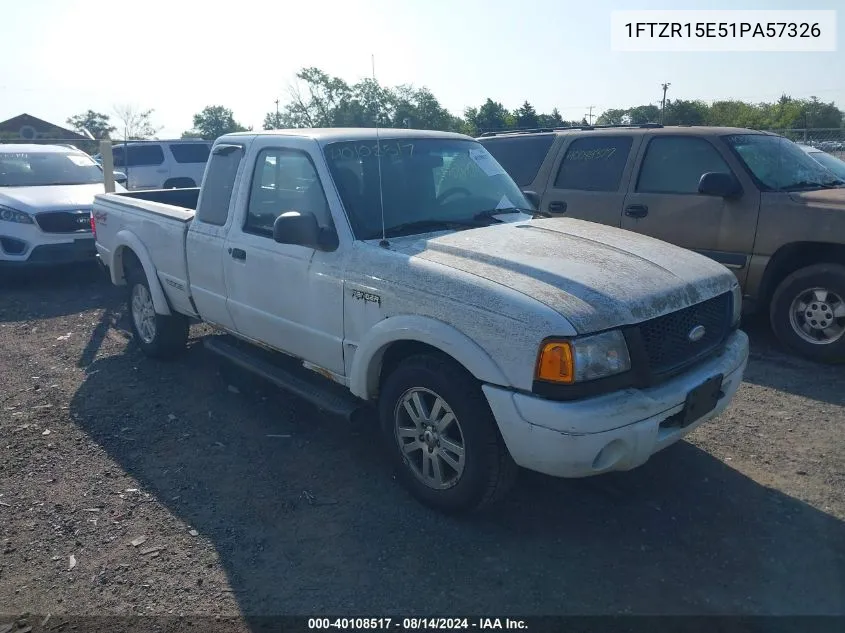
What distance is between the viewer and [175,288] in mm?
5660

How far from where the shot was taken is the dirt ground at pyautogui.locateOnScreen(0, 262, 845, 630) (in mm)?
3135

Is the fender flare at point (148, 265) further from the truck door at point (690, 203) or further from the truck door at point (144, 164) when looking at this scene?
the truck door at point (144, 164)

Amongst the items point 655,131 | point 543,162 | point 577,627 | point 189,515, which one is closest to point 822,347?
point 655,131

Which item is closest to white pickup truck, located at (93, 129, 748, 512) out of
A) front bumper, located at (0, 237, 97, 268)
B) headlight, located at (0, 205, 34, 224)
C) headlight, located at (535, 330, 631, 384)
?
headlight, located at (535, 330, 631, 384)

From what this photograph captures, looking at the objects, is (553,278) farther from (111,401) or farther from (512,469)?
(111,401)

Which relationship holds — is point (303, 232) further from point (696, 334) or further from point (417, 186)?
point (696, 334)

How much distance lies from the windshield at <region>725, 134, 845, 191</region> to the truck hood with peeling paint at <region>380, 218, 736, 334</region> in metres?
2.75

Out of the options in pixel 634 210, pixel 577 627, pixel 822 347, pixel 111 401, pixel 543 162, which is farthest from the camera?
pixel 543 162

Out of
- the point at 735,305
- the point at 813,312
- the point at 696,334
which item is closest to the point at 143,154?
the point at 813,312

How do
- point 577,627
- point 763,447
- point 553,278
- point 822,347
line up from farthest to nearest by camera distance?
point 822,347 < point 763,447 < point 553,278 < point 577,627

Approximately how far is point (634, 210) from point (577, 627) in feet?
15.8

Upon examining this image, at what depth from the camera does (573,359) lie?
306 cm

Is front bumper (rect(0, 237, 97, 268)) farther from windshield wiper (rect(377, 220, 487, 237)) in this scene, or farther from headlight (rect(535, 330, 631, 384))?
headlight (rect(535, 330, 631, 384))

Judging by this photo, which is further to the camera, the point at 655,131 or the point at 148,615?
the point at 655,131
